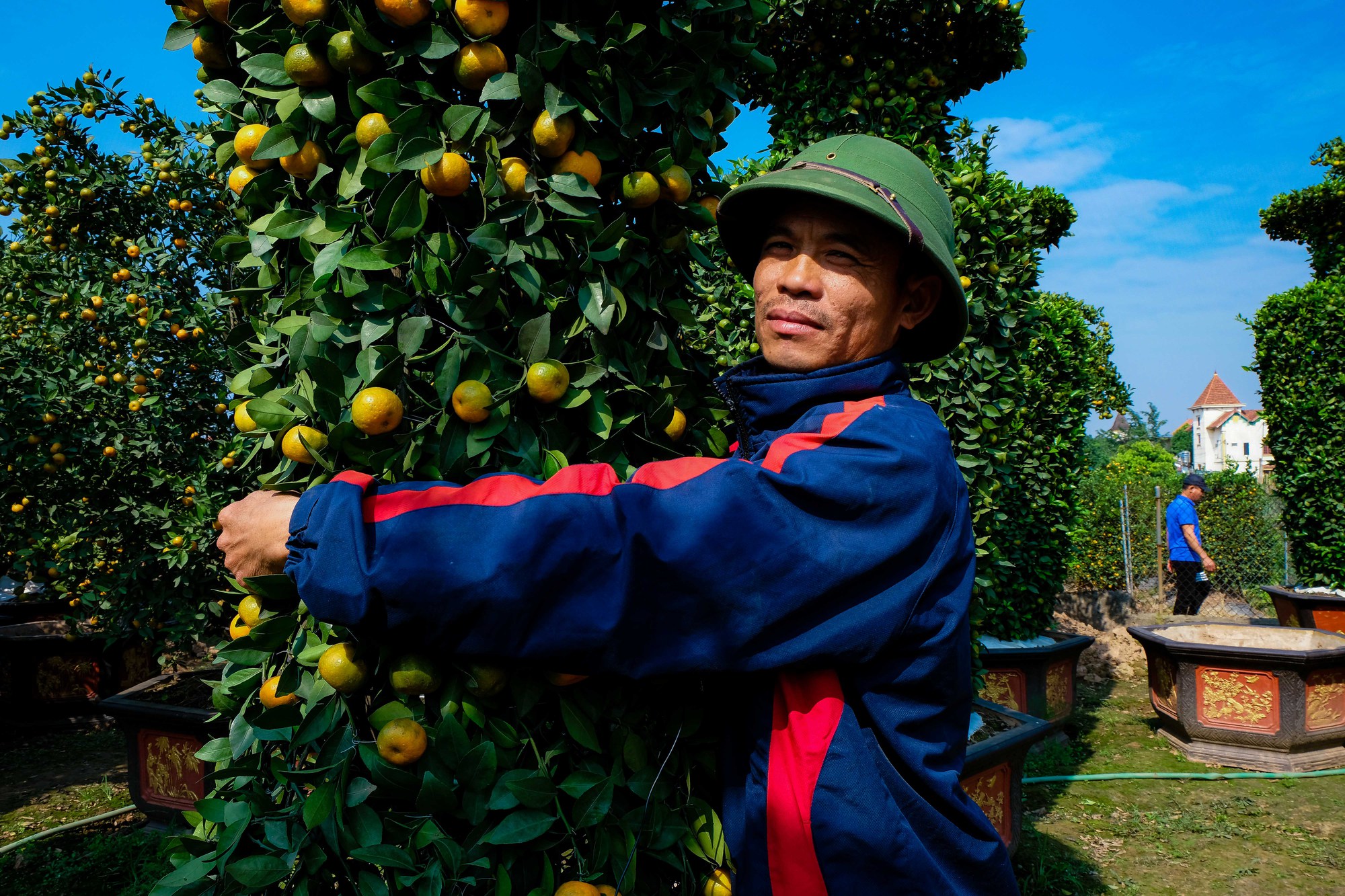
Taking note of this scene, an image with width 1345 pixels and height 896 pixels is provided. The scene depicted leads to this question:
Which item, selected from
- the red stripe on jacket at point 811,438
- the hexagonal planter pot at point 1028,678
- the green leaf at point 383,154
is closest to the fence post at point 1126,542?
the hexagonal planter pot at point 1028,678

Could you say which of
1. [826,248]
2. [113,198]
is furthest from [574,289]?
[113,198]

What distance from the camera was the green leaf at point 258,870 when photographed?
1086 millimetres

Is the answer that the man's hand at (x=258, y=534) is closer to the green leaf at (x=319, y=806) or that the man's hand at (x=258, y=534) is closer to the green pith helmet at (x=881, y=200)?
the green leaf at (x=319, y=806)

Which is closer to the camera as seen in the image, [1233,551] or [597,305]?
[597,305]

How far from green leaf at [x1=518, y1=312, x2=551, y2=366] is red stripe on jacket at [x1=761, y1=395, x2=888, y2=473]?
0.37 meters

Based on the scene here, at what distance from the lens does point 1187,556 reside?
10.2 m

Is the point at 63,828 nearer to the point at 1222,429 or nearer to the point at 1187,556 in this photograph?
A: the point at 1187,556

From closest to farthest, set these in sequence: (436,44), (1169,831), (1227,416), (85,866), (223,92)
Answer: (436,44) → (223,92) → (85,866) → (1169,831) → (1227,416)

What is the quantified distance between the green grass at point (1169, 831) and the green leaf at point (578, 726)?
3.87 metres

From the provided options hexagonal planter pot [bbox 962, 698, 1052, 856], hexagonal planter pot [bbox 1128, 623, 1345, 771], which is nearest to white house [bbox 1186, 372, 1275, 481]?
hexagonal planter pot [bbox 1128, 623, 1345, 771]

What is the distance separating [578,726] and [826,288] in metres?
0.85

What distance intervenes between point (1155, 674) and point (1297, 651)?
102 cm

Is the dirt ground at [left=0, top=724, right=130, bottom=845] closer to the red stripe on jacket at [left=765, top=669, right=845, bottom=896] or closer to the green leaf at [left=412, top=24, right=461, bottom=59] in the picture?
the red stripe on jacket at [left=765, top=669, right=845, bottom=896]

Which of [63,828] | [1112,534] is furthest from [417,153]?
[1112,534]
